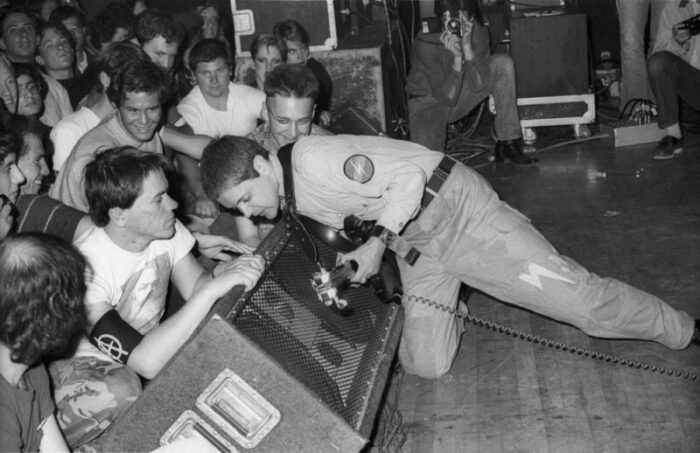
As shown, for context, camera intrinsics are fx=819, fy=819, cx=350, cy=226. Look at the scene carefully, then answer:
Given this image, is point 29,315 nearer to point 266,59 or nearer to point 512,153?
point 266,59

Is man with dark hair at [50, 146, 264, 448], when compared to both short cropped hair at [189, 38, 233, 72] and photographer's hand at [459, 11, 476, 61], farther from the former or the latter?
photographer's hand at [459, 11, 476, 61]

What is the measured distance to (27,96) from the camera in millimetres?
4660

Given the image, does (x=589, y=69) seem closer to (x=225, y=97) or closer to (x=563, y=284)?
(x=225, y=97)

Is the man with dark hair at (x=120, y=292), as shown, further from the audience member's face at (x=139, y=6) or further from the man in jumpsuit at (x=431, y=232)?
the audience member's face at (x=139, y=6)

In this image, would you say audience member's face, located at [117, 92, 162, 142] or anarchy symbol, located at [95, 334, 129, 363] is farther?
audience member's face, located at [117, 92, 162, 142]

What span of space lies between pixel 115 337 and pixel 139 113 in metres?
1.65

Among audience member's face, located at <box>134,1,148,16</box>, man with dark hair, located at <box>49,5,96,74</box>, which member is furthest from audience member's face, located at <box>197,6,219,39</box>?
man with dark hair, located at <box>49,5,96,74</box>

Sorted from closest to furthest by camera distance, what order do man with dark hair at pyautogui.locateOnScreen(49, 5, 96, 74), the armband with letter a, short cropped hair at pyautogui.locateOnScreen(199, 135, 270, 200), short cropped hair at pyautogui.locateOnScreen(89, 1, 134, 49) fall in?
short cropped hair at pyautogui.locateOnScreen(199, 135, 270, 200) → the armband with letter a → short cropped hair at pyautogui.locateOnScreen(89, 1, 134, 49) → man with dark hair at pyautogui.locateOnScreen(49, 5, 96, 74)

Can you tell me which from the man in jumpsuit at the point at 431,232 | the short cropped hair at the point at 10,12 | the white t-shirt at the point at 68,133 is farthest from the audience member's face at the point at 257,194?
the short cropped hair at the point at 10,12

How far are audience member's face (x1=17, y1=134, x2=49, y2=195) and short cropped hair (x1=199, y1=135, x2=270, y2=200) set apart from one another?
1004mm

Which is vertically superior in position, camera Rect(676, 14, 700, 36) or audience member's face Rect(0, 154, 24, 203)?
camera Rect(676, 14, 700, 36)

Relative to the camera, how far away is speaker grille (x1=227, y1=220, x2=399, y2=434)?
2.55 m

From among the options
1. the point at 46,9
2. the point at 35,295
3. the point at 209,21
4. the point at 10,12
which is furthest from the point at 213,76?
the point at 35,295

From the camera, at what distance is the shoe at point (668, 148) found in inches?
252
